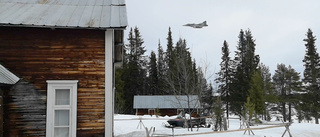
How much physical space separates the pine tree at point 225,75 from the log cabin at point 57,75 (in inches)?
1673

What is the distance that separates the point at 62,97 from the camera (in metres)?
8.16

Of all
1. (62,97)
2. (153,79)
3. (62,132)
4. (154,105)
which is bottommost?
(154,105)

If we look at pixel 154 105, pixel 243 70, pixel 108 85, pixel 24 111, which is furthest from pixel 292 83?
pixel 24 111

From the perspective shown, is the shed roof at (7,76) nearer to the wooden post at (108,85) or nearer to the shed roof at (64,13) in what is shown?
the shed roof at (64,13)

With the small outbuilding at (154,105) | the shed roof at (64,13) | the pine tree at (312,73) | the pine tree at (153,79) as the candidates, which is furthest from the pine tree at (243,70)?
the shed roof at (64,13)

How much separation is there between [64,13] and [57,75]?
2098 mm

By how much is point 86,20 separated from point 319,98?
37774 millimetres

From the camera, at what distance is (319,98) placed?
3734 centimetres

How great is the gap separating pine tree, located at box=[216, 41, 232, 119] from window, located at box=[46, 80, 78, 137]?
140ft

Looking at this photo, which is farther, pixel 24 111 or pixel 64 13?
pixel 64 13

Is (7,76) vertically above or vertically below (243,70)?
below

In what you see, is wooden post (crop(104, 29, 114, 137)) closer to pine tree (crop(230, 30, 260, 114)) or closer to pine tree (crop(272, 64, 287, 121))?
pine tree (crop(230, 30, 260, 114))

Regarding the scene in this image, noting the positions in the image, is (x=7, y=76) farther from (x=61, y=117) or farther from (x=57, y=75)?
(x=61, y=117)

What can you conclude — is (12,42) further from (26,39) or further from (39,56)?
(39,56)
